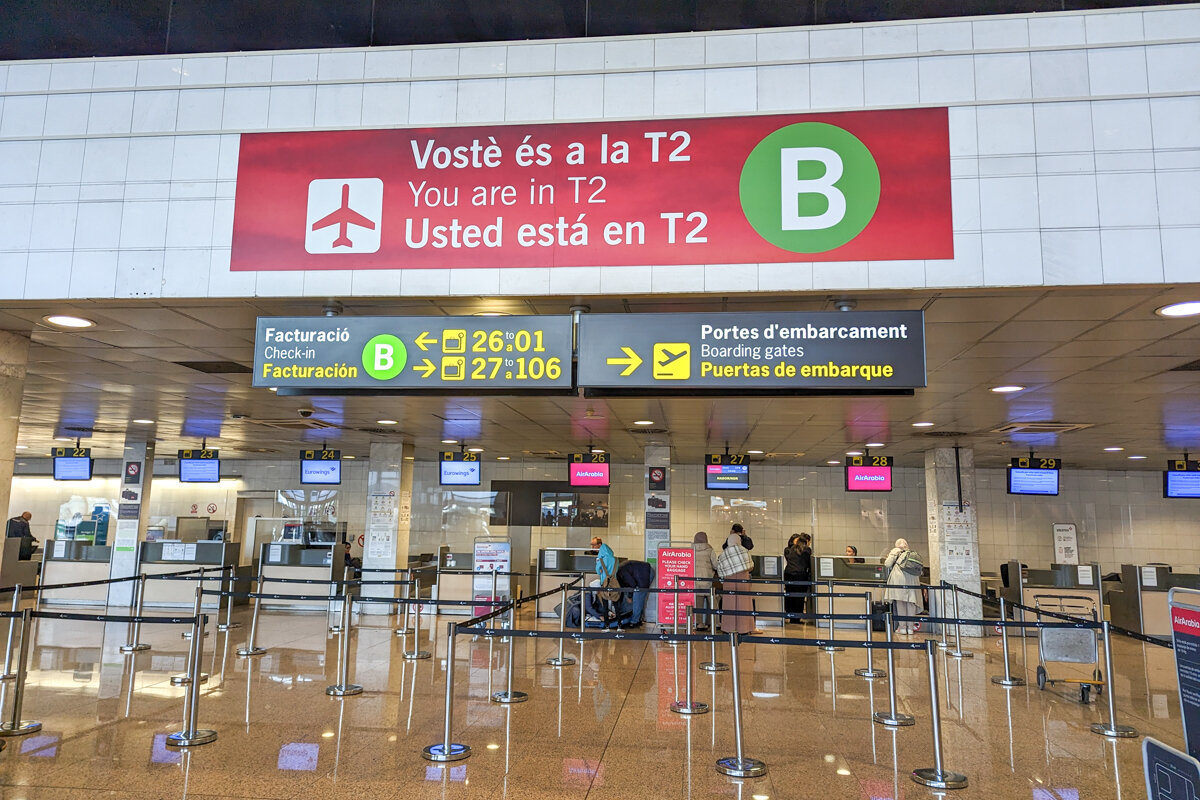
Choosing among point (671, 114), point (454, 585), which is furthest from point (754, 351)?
point (454, 585)

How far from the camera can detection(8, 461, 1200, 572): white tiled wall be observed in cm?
1855

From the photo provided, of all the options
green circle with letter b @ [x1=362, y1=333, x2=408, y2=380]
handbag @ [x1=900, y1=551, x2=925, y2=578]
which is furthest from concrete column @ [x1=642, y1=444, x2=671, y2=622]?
green circle with letter b @ [x1=362, y1=333, x2=408, y2=380]

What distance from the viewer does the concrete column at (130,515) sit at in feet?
46.8

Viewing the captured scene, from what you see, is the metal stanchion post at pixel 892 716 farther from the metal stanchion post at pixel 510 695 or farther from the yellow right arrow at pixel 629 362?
the yellow right arrow at pixel 629 362

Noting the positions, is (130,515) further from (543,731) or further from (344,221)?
(344,221)

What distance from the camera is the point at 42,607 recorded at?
46.3ft

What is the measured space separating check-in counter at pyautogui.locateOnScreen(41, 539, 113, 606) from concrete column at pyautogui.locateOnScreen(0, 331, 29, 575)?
9.94 metres

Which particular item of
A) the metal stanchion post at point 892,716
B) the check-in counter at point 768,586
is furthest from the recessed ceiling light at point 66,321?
the check-in counter at point 768,586

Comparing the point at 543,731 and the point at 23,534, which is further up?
the point at 23,534

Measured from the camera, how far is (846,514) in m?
19.2

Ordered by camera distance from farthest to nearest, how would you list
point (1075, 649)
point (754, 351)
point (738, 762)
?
point (1075, 649) → point (738, 762) → point (754, 351)

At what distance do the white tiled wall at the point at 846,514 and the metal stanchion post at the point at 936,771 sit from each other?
14.1 meters

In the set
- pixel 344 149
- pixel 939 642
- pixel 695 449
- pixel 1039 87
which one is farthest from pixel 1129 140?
pixel 695 449

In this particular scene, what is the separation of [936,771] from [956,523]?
29.6 feet
